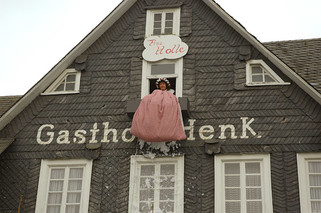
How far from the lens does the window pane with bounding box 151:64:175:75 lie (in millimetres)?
17731

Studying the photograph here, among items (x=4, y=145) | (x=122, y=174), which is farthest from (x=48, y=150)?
(x=122, y=174)

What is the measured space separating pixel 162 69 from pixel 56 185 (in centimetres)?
424

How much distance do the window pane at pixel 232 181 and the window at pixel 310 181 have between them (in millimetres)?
1496

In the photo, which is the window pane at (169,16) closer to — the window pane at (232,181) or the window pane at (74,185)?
the window pane at (232,181)

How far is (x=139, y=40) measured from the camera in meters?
18.3

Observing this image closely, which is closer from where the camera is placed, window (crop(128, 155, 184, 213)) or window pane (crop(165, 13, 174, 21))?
window (crop(128, 155, 184, 213))

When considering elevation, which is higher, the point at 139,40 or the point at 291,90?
the point at 139,40

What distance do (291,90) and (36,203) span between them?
280 inches

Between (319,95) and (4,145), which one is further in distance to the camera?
(4,145)

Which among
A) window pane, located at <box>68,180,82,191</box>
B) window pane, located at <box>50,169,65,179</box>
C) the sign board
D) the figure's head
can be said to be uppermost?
the sign board

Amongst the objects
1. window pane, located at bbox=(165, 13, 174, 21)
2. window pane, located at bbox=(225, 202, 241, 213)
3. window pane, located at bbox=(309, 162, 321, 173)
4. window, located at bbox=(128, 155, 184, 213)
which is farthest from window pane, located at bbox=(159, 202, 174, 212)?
window pane, located at bbox=(165, 13, 174, 21)

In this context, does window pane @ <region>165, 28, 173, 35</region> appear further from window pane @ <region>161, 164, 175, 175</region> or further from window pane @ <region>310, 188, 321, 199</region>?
window pane @ <region>310, 188, 321, 199</region>

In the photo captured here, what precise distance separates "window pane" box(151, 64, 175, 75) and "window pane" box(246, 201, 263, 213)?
4.34 meters

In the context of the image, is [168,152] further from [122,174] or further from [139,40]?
[139,40]
